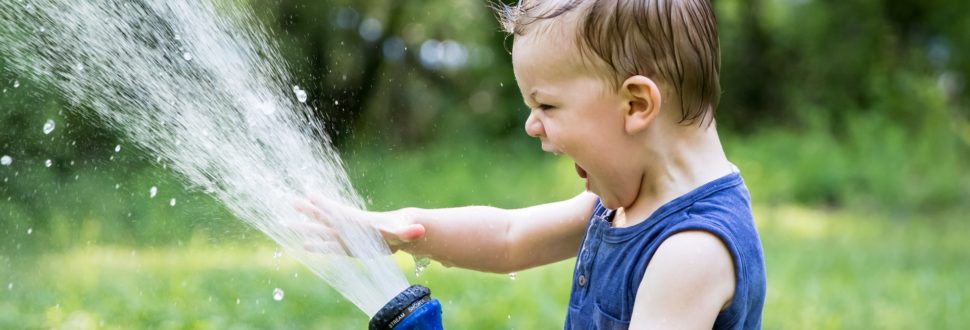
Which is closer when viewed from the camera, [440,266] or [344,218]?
[344,218]

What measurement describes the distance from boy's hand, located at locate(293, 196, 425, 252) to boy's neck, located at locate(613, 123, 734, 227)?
0.45 meters

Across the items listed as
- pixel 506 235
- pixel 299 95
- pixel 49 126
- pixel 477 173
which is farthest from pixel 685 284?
pixel 477 173

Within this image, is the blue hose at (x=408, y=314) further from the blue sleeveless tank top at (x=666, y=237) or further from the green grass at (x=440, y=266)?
the green grass at (x=440, y=266)

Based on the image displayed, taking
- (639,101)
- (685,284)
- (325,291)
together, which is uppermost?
(639,101)

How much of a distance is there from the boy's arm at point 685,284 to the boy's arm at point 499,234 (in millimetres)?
461

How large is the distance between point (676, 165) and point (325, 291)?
247 cm

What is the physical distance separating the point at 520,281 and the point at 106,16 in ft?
6.74

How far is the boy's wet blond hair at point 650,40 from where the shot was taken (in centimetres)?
187

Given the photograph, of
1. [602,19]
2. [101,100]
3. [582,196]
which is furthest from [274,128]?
[101,100]

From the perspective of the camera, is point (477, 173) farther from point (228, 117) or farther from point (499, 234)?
point (499, 234)

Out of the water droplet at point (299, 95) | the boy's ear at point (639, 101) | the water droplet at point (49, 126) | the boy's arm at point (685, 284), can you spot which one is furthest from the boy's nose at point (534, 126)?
the water droplet at point (49, 126)


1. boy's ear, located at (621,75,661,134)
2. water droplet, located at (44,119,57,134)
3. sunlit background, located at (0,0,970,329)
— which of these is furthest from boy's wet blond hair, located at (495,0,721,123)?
water droplet, located at (44,119,57,134)

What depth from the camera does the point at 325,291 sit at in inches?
167

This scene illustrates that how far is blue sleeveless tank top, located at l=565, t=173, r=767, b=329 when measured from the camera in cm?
191
